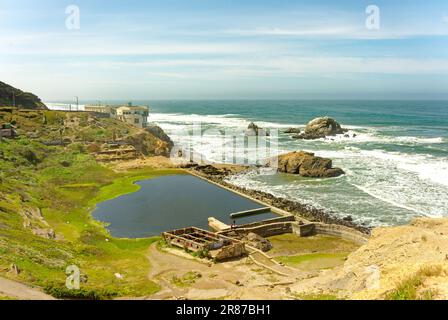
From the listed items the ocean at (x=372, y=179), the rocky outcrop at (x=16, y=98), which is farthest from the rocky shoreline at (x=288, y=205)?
the rocky outcrop at (x=16, y=98)

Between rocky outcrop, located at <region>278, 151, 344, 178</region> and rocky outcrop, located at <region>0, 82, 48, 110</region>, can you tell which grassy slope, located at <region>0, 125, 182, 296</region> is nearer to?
rocky outcrop, located at <region>278, 151, 344, 178</region>

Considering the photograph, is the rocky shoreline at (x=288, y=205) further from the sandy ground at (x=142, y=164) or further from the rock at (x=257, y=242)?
the rock at (x=257, y=242)

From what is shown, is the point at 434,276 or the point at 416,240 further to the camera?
the point at 416,240

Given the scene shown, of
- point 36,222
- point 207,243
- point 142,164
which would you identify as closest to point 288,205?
point 207,243

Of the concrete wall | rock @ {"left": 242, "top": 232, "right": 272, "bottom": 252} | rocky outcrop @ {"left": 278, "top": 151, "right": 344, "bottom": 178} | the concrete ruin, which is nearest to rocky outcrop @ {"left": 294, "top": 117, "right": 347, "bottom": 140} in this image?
rocky outcrop @ {"left": 278, "top": 151, "right": 344, "bottom": 178}

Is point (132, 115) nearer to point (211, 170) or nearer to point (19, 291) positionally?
point (211, 170)
